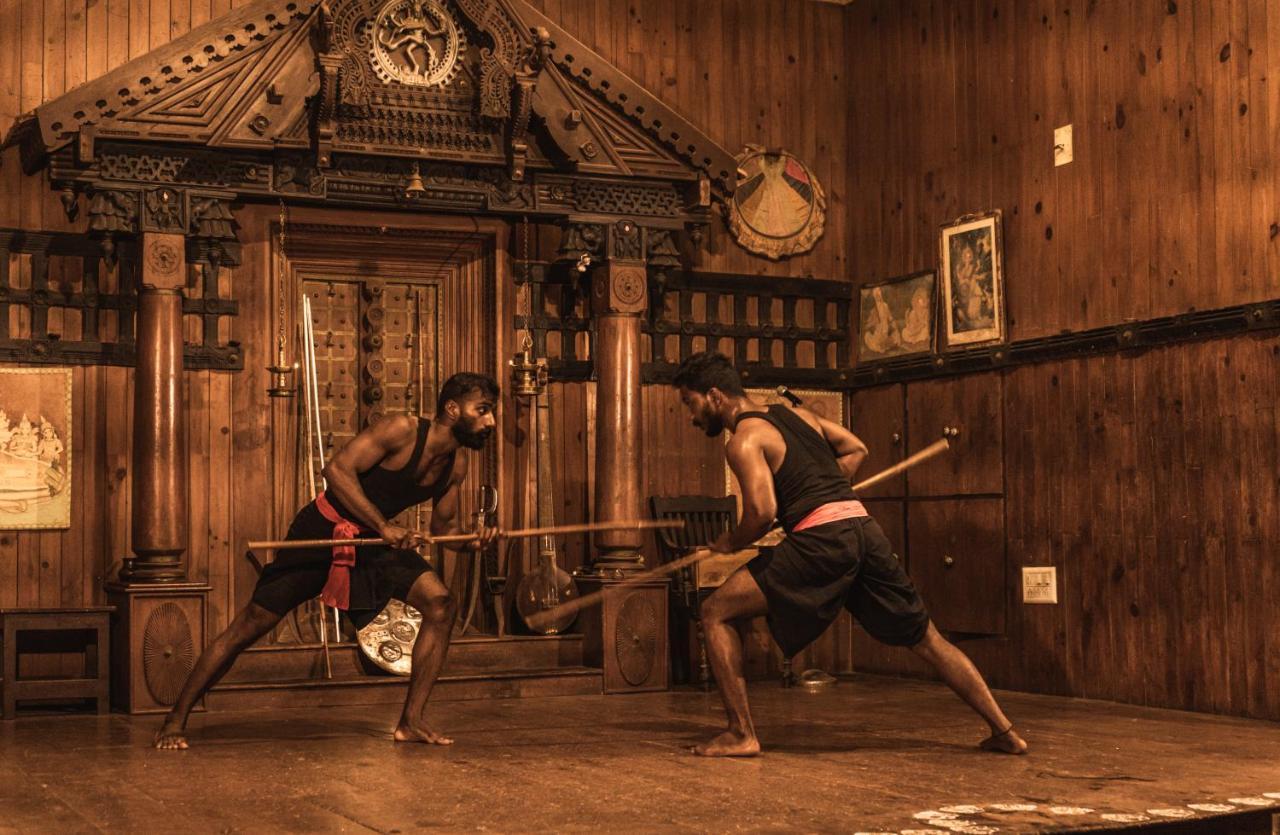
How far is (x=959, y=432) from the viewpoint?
10.0m

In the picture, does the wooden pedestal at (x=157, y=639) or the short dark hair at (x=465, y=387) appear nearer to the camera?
the short dark hair at (x=465, y=387)

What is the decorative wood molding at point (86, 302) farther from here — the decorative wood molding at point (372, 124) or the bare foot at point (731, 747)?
the bare foot at point (731, 747)

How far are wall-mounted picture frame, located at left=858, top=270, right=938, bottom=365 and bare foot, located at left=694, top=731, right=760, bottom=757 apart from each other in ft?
14.2

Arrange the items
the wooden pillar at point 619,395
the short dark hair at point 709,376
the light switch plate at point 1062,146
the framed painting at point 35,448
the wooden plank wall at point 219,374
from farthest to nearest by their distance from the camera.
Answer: the wooden pillar at point 619,395 < the light switch plate at point 1062,146 < the wooden plank wall at point 219,374 < the framed painting at point 35,448 < the short dark hair at point 709,376

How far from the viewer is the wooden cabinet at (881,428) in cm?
1062

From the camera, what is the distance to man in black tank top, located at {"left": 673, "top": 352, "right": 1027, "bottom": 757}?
6578mm

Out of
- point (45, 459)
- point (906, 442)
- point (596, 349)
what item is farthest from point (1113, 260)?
point (45, 459)

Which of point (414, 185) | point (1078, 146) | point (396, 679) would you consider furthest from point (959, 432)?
point (396, 679)

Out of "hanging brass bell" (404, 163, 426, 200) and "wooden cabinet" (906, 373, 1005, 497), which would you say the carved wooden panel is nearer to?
"hanging brass bell" (404, 163, 426, 200)

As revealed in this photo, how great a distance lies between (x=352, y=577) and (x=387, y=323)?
3213 mm

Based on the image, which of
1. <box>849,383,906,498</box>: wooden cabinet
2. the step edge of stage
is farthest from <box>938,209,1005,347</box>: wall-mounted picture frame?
the step edge of stage

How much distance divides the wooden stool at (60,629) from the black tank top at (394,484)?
6.59ft

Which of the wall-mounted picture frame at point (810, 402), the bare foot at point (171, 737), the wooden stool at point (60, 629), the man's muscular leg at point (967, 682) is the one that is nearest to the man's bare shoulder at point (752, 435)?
the man's muscular leg at point (967, 682)

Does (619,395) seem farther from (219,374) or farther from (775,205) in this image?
(219,374)
